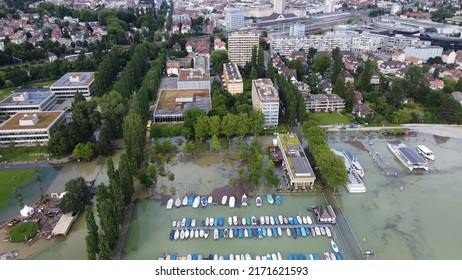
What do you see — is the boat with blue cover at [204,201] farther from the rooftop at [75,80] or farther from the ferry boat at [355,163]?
the rooftop at [75,80]

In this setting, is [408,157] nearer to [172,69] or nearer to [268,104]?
[268,104]

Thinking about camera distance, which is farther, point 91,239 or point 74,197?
point 74,197

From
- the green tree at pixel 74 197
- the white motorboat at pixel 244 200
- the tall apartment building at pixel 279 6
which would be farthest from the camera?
the tall apartment building at pixel 279 6

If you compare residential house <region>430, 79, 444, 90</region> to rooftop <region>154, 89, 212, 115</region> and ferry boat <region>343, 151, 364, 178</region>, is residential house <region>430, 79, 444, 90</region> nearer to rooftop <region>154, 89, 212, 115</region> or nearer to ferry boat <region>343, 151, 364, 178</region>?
ferry boat <region>343, 151, 364, 178</region>

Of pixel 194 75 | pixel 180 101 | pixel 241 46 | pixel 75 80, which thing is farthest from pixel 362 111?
pixel 75 80

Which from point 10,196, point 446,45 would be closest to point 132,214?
point 10,196

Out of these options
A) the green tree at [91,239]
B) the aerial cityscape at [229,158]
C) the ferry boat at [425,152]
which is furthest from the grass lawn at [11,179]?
the ferry boat at [425,152]

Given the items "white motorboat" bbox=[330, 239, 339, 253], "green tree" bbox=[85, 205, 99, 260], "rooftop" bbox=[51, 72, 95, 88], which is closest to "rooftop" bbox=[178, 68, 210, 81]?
"rooftop" bbox=[51, 72, 95, 88]
